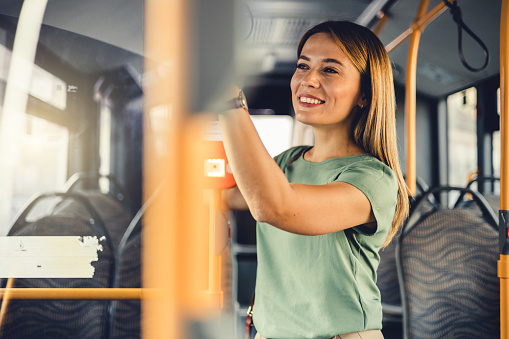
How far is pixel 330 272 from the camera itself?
1021mm

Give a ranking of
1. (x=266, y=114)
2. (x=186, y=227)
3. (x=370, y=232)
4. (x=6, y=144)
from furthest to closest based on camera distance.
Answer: (x=266, y=114) < (x=6, y=144) < (x=370, y=232) < (x=186, y=227)

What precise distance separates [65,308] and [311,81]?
4.27 feet

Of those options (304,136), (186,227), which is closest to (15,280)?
(186,227)

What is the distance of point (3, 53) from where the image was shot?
1197 mm

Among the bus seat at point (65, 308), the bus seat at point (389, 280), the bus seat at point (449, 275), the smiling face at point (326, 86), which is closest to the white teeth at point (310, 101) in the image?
the smiling face at point (326, 86)

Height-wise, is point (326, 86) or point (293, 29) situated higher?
point (293, 29)

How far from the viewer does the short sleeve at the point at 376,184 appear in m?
0.96

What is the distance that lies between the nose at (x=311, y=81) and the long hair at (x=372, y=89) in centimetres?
10

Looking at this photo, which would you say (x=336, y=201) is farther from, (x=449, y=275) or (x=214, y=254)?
(x=449, y=275)

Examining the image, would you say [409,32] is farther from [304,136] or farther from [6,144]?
[6,144]

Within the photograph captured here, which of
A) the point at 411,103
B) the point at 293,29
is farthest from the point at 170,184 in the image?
the point at 293,29

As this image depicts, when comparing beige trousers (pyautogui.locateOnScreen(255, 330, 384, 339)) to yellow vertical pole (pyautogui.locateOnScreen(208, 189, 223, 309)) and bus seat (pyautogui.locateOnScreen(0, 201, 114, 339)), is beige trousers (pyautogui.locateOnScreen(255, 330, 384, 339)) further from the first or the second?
bus seat (pyautogui.locateOnScreen(0, 201, 114, 339))

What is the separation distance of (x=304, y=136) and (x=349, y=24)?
68.1 inches

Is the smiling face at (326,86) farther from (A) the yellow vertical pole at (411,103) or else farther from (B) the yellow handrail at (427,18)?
(A) the yellow vertical pole at (411,103)
